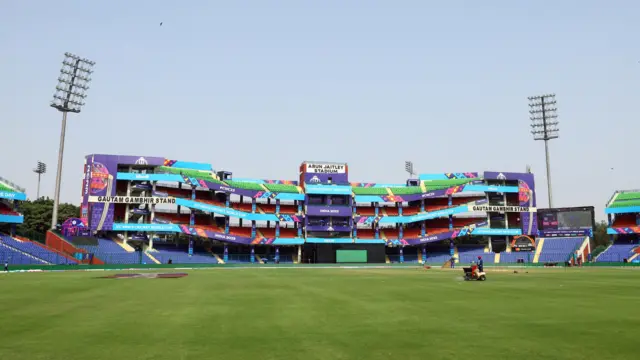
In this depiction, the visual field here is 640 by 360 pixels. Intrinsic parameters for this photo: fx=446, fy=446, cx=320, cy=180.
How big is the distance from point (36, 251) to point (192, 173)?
3044cm

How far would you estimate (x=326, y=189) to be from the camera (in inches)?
3637

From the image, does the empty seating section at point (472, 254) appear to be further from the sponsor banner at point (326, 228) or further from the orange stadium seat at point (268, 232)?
the orange stadium seat at point (268, 232)

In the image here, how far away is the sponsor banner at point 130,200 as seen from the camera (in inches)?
3127

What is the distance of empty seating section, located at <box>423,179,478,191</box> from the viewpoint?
9663cm

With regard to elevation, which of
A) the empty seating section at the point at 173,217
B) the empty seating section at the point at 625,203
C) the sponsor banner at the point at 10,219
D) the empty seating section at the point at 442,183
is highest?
the empty seating section at the point at 442,183

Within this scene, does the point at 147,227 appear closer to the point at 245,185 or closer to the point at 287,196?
the point at 245,185

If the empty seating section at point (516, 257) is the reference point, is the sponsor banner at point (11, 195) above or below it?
above

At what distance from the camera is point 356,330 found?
11.7 meters

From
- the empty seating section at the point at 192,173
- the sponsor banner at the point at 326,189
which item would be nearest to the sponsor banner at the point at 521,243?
the sponsor banner at the point at 326,189

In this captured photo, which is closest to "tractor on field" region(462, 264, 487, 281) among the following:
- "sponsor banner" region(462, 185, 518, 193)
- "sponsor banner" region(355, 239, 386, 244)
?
"sponsor banner" region(355, 239, 386, 244)

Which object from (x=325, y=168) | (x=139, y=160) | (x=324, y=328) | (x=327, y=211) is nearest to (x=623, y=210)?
(x=327, y=211)

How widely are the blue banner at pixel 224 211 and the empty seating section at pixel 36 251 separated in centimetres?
2214

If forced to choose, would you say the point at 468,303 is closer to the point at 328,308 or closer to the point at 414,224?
the point at 328,308

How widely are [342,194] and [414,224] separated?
61.5ft
